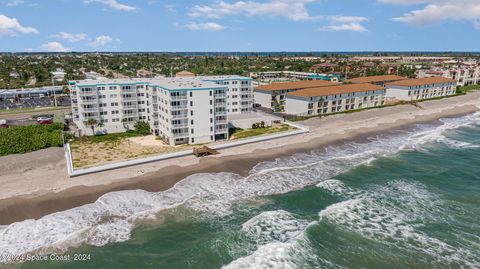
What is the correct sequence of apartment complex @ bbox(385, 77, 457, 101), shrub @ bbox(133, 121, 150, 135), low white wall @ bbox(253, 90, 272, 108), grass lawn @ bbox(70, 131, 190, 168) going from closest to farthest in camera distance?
grass lawn @ bbox(70, 131, 190, 168)
shrub @ bbox(133, 121, 150, 135)
low white wall @ bbox(253, 90, 272, 108)
apartment complex @ bbox(385, 77, 457, 101)

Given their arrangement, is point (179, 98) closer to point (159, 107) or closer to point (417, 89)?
point (159, 107)

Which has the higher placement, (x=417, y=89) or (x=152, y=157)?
(x=417, y=89)

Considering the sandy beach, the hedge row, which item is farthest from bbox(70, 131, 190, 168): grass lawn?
the hedge row

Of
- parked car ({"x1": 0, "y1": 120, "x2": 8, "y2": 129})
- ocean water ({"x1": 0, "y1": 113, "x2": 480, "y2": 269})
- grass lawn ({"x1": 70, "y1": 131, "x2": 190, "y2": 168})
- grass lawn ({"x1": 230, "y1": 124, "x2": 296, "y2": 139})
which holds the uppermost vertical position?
parked car ({"x1": 0, "y1": 120, "x2": 8, "y2": 129})

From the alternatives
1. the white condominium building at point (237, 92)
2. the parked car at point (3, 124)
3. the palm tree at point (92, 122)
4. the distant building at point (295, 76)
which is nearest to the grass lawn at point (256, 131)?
the white condominium building at point (237, 92)

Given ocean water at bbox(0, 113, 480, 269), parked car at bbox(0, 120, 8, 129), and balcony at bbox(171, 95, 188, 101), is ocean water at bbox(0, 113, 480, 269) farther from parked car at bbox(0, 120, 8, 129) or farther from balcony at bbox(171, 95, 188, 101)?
parked car at bbox(0, 120, 8, 129)

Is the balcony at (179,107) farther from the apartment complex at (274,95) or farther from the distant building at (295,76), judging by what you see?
the distant building at (295,76)

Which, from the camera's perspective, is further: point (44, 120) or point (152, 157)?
point (44, 120)

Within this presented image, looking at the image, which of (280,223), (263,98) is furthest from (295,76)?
(280,223)
